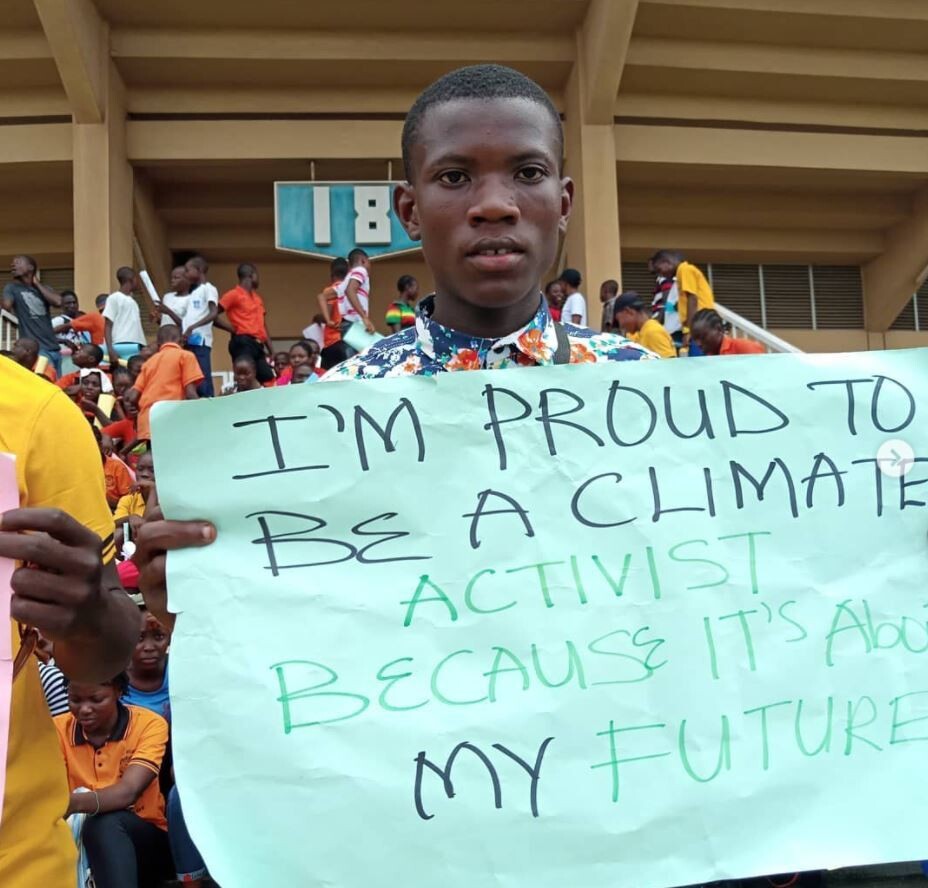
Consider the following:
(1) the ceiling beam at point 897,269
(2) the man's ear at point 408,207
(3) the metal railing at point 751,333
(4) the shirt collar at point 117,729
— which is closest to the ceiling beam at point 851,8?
(1) the ceiling beam at point 897,269

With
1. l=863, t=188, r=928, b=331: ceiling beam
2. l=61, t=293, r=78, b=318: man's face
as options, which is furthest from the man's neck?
l=863, t=188, r=928, b=331: ceiling beam

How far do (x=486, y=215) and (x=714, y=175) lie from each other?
12522 millimetres

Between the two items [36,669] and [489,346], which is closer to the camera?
[36,669]

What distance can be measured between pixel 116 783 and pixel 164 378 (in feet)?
14.9

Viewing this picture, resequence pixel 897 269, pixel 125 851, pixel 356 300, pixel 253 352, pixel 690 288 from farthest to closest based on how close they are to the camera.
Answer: pixel 897 269 → pixel 253 352 → pixel 356 300 → pixel 690 288 → pixel 125 851

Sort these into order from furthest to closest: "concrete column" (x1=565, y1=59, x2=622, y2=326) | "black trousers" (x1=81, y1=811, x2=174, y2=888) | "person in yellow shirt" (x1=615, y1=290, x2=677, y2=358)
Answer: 1. "concrete column" (x1=565, y1=59, x2=622, y2=326)
2. "person in yellow shirt" (x1=615, y1=290, x2=677, y2=358)
3. "black trousers" (x1=81, y1=811, x2=174, y2=888)

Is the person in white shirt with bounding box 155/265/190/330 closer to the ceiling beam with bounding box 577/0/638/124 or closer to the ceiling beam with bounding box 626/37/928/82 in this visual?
the ceiling beam with bounding box 577/0/638/124

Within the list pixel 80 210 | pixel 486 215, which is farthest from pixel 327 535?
pixel 80 210

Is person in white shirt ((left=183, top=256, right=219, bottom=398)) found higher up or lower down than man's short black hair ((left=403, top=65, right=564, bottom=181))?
higher up

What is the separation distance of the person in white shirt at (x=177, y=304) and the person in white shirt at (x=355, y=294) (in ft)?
4.96

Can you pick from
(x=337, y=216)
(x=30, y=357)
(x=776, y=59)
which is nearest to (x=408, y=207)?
(x=30, y=357)

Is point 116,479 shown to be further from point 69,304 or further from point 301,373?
point 69,304

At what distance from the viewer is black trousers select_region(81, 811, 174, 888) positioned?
3.19 meters

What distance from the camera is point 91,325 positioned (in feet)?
33.8
